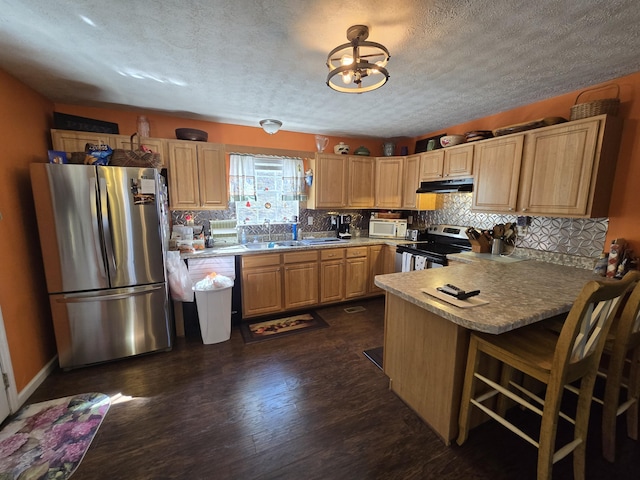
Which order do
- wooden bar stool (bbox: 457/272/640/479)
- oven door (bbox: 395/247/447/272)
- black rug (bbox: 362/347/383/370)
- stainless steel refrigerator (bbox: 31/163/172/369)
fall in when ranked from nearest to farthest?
wooden bar stool (bbox: 457/272/640/479) → stainless steel refrigerator (bbox: 31/163/172/369) → black rug (bbox: 362/347/383/370) → oven door (bbox: 395/247/447/272)

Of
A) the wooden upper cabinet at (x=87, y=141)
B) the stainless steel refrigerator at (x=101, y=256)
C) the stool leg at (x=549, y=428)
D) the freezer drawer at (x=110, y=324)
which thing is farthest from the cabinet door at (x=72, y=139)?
the stool leg at (x=549, y=428)

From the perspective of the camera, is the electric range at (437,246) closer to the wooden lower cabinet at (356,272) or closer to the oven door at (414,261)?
the oven door at (414,261)

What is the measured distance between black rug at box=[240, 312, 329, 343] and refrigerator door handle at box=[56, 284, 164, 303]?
3.60 ft

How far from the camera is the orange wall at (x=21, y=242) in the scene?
1981 millimetres

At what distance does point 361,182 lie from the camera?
4098mm

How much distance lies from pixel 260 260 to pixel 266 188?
115cm

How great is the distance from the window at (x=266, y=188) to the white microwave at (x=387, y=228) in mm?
1242

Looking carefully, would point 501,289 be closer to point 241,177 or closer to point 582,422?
point 582,422

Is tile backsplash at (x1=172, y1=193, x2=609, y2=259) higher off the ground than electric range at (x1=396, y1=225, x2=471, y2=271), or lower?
higher

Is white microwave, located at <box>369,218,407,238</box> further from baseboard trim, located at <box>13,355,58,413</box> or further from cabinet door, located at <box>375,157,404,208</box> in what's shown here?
baseboard trim, located at <box>13,355,58,413</box>

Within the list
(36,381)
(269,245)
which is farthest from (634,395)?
(36,381)

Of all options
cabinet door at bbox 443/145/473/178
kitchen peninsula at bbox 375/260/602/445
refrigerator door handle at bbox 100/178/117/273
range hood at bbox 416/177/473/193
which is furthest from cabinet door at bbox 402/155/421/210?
refrigerator door handle at bbox 100/178/117/273

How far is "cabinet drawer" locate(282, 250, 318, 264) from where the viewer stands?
3.40 m

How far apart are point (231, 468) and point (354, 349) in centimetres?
150
